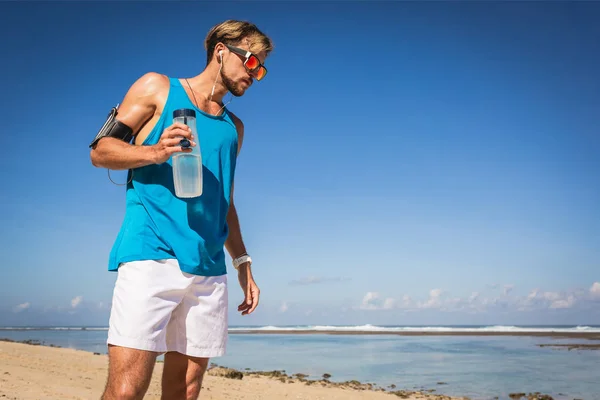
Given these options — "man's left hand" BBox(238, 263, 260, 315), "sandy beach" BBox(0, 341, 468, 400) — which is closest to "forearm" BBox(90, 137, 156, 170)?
"man's left hand" BBox(238, 263, 260, 315)

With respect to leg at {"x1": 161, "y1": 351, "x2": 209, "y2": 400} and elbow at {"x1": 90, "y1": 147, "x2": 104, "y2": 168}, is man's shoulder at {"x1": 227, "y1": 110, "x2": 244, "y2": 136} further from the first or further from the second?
leg at {"x1": 161, "y1": 351, "x2": 209, "y2": 400}

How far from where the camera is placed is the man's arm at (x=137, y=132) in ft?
6.95

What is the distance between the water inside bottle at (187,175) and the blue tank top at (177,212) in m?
0.07

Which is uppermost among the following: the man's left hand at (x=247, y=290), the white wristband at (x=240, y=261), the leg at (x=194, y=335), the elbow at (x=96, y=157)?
the elbow at (x=96, y=157)

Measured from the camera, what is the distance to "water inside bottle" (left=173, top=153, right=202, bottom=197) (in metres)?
2.22

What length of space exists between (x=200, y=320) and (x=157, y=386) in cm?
569

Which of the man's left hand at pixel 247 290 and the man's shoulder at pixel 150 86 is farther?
the man's left hand at pixel 247 290

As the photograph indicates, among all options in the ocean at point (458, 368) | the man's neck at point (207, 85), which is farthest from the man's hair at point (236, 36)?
the ocean at point (458, 368)

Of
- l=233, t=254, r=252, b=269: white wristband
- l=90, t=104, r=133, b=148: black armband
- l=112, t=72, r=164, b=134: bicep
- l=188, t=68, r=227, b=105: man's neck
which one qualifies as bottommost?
l=233, t=254, r=252, b=269: white wristband

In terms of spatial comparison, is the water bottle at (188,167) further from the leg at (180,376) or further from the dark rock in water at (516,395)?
the dark rock in water at (516,395)

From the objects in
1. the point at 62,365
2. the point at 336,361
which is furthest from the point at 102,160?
the point at 336,361

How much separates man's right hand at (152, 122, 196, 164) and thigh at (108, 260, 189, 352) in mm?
446

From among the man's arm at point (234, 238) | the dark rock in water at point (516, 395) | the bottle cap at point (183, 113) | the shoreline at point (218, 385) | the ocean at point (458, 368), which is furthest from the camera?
the ocean at point (458, 368)

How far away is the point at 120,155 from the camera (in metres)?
2.19
